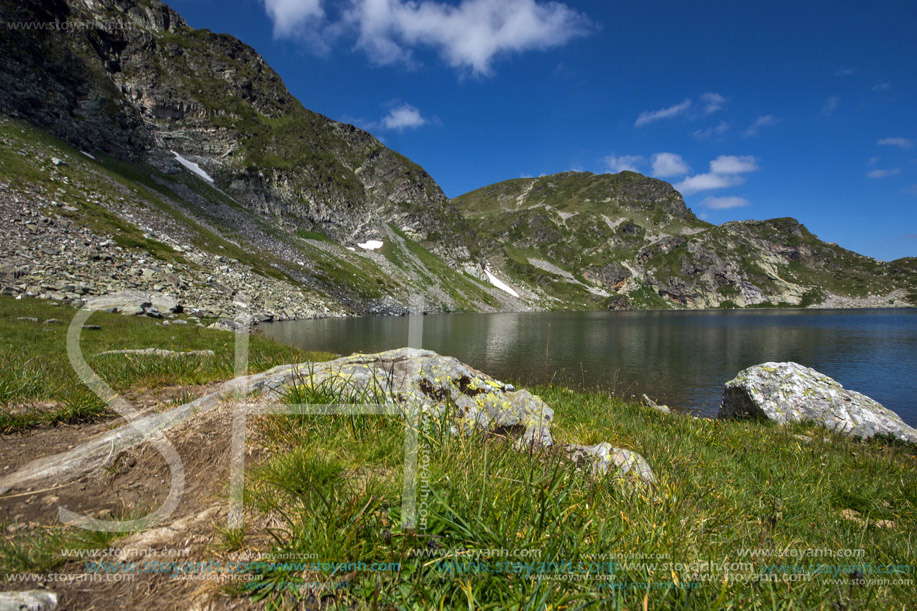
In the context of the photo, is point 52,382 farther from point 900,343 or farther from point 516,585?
point 900,343

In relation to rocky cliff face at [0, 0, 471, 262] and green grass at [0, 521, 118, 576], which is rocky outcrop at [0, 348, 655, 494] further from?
rocky cliff face at [0, 0, 471, 262]

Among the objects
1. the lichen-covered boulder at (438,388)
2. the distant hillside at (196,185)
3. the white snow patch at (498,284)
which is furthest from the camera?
the white snow patch at (498,284)

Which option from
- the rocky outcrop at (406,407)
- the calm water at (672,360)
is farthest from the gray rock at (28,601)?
the calm water at (672,360)

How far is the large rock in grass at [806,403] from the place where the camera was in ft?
33.5

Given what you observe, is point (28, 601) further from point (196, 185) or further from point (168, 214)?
point (196, 185)

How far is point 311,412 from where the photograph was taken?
400 cm

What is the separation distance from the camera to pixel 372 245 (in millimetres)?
140750

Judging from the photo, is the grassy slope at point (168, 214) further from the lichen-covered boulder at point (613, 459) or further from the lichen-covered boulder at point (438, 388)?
the lichen-covered boulder at point (613, 459)

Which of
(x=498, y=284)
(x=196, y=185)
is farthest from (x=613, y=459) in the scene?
(x=498, y=284)

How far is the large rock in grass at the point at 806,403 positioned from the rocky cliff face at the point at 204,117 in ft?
367

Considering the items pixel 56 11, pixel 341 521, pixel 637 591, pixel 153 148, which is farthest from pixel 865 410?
pixel 56 11

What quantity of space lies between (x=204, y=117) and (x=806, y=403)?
161747 mm

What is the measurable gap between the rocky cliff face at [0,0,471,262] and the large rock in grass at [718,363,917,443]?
112 meters

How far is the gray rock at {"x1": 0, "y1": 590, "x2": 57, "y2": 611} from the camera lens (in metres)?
1.80
